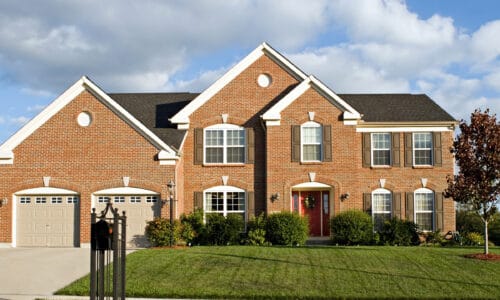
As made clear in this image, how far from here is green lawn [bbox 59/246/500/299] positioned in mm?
14055

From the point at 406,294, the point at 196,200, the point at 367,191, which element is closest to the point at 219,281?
the point at 406,294

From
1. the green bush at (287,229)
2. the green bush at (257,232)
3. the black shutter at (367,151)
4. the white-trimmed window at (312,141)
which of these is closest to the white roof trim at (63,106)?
the green bush at (257,232)

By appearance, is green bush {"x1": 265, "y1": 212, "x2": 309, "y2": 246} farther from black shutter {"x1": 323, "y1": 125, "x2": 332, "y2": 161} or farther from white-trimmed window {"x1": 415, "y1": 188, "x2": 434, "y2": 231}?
white-trimmed window {"x1": 415, "y1": 188, "x2": 434, "y2": 231}

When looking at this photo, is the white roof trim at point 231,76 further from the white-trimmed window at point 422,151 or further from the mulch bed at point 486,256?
the mulch bed at point 486,256

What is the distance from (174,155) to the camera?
940 inches

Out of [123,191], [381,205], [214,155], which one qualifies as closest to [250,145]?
[214,155]

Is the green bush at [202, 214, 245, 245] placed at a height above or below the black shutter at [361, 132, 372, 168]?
below

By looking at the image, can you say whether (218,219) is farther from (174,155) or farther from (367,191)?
(367,191)

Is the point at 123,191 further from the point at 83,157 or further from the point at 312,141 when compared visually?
the point at 312,141

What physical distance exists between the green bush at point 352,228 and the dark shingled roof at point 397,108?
15.6 feet

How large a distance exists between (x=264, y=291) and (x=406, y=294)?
3242mm

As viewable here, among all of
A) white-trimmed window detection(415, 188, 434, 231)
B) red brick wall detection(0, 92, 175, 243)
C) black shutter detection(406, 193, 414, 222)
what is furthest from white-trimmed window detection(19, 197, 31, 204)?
white-trimmed window detection(415, 188, 434, 231)

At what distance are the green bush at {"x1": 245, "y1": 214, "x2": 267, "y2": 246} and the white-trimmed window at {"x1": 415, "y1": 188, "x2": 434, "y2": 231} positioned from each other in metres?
7.00

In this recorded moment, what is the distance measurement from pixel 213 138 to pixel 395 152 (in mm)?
8021
